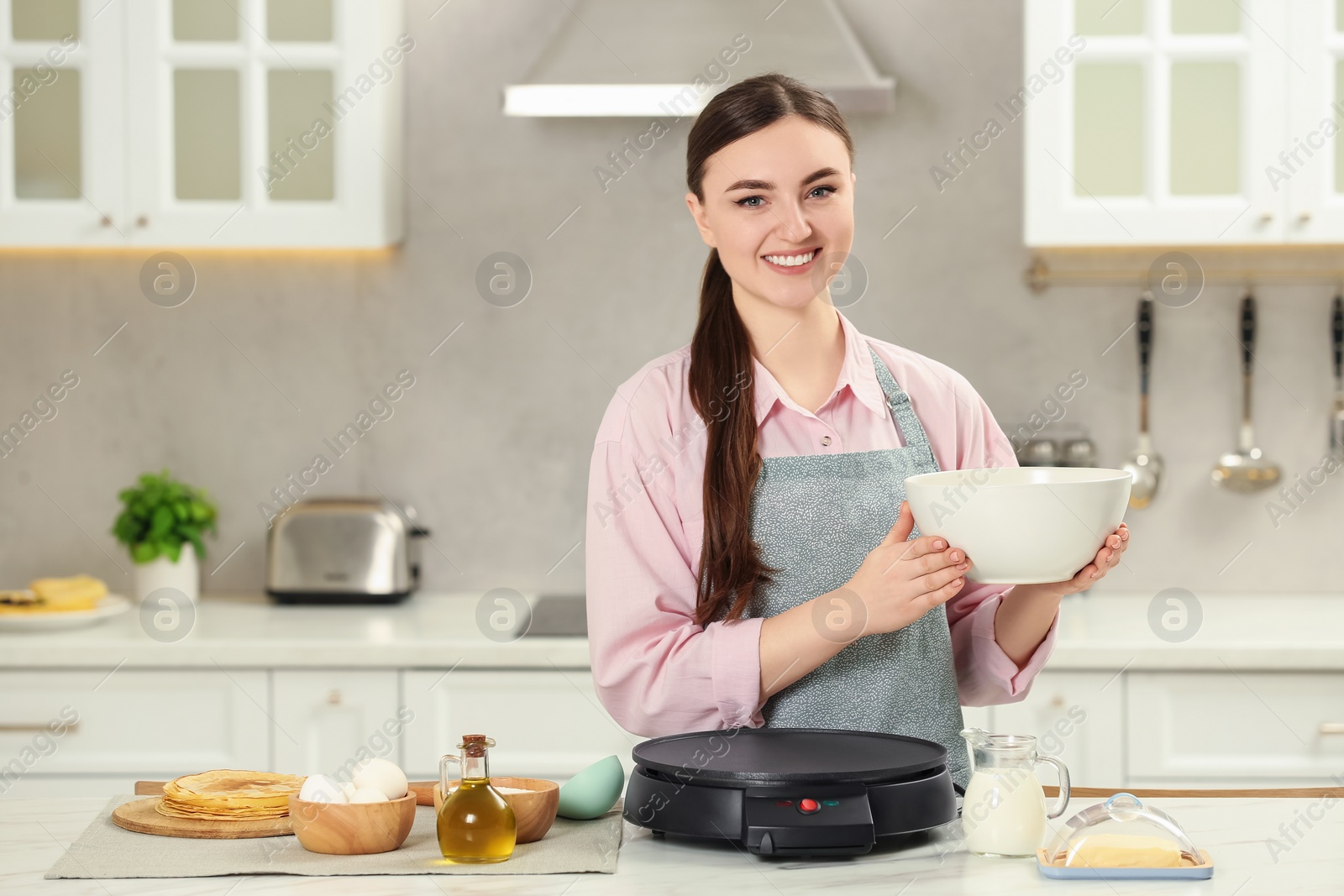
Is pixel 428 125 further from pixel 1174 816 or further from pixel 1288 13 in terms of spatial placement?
pixel 1174 816

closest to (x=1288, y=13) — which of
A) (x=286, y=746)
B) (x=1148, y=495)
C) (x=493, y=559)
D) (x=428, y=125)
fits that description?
(x=1148, y=495)

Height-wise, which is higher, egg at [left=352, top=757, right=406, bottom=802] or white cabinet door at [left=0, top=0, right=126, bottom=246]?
white cabinet door at [left=0, top=0, right=126, bottom=246]

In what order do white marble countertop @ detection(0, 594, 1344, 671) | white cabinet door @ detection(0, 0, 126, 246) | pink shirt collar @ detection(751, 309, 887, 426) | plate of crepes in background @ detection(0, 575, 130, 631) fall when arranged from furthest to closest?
white cabinet door @ detection(0, 0, 126, 246)
plate of crepes in background @ detection(0, 575, 130, 631)
white marble countertop @ detection(0, 594, 1344, 671)
pink shirt collar @ detection(751, 309, 887, 426)

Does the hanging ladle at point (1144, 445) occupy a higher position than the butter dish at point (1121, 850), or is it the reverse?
the hanging ladle at point (1144, 445)

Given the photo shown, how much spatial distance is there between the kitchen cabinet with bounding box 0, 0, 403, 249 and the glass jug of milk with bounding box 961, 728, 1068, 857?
181cm

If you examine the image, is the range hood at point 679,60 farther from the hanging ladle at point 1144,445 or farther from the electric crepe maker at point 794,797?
the electric crepe maker at point 794,797

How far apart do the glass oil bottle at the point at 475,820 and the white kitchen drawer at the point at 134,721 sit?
Answer: 1341mm

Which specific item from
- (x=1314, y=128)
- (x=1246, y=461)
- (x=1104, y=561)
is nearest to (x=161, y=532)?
(x=1104, y=561)

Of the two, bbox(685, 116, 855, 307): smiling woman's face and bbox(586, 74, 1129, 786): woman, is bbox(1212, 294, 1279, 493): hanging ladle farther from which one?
bbox(685, 116, 855, 307): smiling woman's face

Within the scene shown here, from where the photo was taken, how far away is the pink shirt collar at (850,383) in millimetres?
1518

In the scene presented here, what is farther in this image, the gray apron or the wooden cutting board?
the gray apron

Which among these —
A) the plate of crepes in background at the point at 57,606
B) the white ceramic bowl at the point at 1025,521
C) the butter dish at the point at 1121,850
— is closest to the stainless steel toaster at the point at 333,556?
the plate of crepes in background at the point at 57,606

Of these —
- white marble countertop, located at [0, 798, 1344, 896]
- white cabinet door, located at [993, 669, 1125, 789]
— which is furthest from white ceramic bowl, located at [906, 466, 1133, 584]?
white cabinet door, located at [993, 669, 1125, 789]

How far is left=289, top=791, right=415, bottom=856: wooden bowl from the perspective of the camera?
3.66ft
